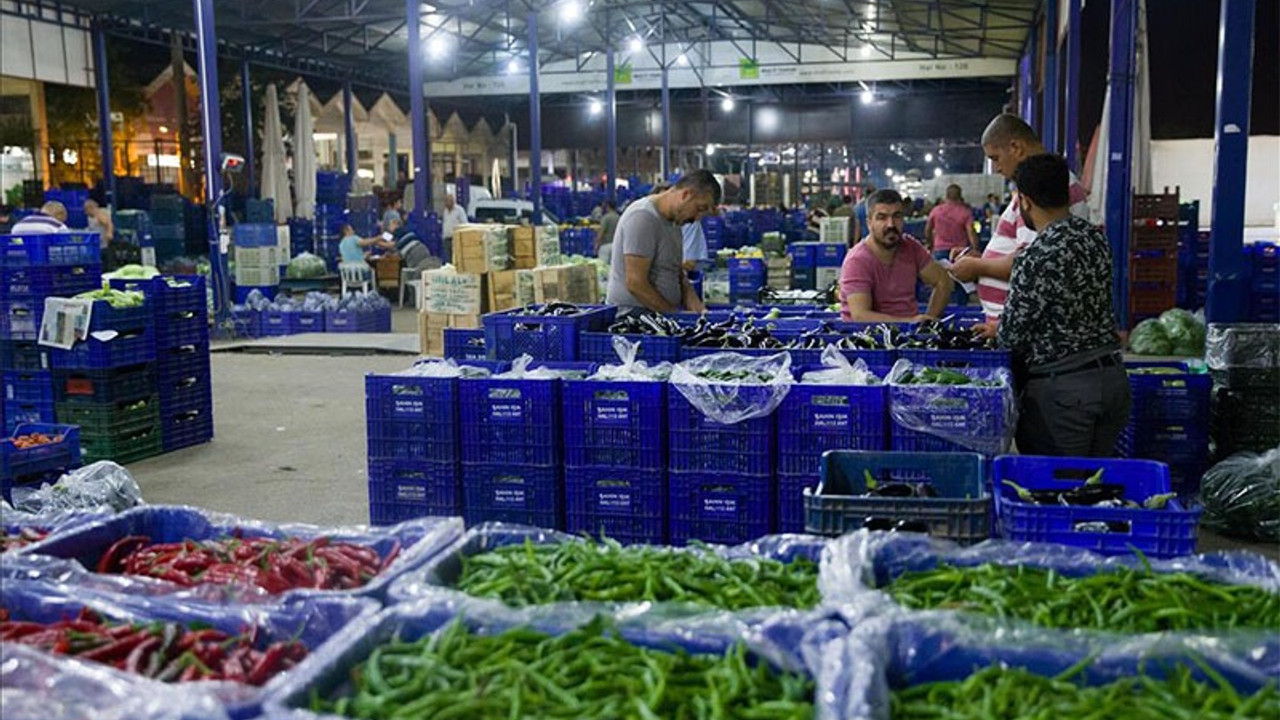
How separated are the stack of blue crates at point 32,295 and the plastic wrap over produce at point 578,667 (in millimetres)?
6491

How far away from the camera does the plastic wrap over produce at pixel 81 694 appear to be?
2336mm

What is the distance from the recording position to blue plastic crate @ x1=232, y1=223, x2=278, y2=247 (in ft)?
60.4

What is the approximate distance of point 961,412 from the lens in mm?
5012

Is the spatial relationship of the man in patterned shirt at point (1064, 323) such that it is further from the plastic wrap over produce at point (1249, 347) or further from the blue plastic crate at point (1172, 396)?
the plastic wrap over produce at point (1249, 347)

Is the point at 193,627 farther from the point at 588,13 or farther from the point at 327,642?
the point at 588,13

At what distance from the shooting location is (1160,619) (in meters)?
2.95

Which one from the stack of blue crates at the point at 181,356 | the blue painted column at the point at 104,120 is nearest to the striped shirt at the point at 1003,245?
the stack of blue crates at the point at 181,356

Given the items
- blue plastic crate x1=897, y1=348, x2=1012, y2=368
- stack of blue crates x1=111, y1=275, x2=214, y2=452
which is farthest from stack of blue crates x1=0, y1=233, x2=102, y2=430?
blue plastic crate x1=897, y1=348, x2=1012, y2=368

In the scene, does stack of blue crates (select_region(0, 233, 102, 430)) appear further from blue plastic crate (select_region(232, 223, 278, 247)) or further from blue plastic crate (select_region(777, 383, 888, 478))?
blue plastic crate (select_region(232, 223, 278, 247))

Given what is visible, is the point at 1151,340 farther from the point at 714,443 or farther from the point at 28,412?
the point at 28,412

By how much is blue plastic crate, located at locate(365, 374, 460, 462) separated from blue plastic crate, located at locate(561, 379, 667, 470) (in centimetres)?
55

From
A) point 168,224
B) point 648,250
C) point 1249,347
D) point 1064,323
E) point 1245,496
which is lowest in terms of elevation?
point 1245,496

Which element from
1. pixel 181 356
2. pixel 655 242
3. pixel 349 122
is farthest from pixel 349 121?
pixel 655 242

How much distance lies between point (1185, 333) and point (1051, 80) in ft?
36.3
